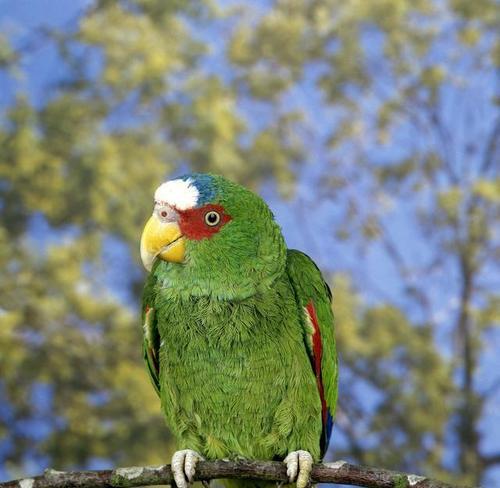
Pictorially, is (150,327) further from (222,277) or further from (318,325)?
(318,325)

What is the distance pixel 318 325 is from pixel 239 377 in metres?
0.25

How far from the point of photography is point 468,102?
20.4 ft

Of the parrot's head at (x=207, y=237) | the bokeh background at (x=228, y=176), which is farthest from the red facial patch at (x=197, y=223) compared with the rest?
the bokeh background at (x=228, y=176)

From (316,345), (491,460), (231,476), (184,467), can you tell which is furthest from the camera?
(491,460)

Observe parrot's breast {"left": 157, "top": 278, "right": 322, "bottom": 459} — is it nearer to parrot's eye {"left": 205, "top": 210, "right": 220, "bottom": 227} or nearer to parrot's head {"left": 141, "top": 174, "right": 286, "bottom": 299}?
parrot's head {"left": 141, "top": 174, "right": 286, "bottom": 299}

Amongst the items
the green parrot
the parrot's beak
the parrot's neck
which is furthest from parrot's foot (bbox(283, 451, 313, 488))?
the parrot's beak

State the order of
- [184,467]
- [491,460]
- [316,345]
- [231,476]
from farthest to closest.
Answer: [491,460] < [316,345] < [184,467] < [231,476]

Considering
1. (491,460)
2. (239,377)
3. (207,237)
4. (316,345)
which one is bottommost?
(239,377)

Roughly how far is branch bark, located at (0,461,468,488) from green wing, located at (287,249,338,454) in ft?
1.09

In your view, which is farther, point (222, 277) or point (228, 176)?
point (228, 176)

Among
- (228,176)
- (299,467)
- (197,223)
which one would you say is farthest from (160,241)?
(228,176)

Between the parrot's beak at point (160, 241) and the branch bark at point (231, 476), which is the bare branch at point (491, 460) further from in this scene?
the parrot's beak at point (160, 241)

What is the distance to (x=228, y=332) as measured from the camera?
1.58 m

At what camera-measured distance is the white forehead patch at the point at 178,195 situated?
1553mm
